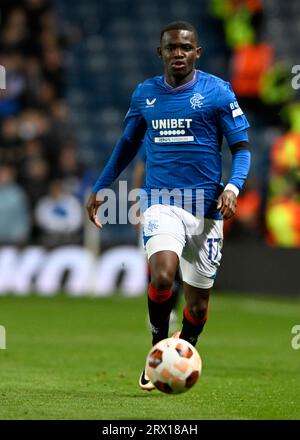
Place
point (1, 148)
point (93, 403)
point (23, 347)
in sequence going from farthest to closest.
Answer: point (1, 148)
point (23, 347)
point (93, 403)

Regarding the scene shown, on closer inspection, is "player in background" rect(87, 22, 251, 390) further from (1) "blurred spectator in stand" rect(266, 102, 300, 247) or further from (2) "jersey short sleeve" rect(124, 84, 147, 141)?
(1) "blurred spectator in stand" rect(266, 102, 300, 247)

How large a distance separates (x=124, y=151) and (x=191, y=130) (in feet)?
2.06

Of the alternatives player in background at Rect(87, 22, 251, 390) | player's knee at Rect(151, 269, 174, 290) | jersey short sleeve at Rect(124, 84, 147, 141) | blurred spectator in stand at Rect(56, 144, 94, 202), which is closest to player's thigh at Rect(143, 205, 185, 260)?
player in background at Rect(87, 22, 251, 390)

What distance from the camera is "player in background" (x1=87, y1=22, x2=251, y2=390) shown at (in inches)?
313

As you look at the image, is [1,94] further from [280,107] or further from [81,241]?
[280,107]

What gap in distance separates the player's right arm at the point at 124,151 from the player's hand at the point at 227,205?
1.00m

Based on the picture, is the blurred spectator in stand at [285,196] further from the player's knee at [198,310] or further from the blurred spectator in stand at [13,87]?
the player's knee at [198,310]

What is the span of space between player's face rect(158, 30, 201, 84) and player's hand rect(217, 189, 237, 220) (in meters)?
0.92

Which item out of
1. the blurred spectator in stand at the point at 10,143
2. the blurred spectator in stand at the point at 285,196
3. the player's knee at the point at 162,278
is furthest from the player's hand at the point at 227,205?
the blurred spectator in stand at the point at 10,143

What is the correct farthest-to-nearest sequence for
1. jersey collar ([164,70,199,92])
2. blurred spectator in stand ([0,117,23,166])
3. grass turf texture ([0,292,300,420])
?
blurred spectator in stand ([0,117,23,166]) < jersey collar ([164,70,199,92]) < grass turf texture ([0,292,300,420])

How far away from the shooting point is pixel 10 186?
1736 cm
